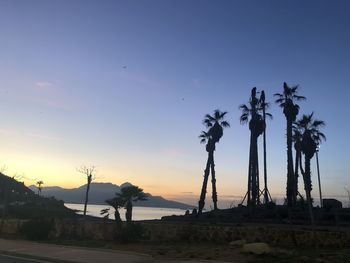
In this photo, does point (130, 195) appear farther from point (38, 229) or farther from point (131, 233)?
point (38, 229)

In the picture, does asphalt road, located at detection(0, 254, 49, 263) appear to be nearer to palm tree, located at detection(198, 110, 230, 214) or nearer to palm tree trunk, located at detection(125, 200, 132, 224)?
palm tree trunk, located at detection(125, 200, 132, 224)

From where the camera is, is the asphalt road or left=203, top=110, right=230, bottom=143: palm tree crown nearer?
the asphalt road

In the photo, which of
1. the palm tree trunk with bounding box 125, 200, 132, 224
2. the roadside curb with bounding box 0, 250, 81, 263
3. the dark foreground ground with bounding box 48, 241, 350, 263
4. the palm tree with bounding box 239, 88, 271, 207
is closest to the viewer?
the dark foreground ground with bounding box 48, 241, 350, 263

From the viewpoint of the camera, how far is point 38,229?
1146 inches

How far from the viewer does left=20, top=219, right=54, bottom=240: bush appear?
29.0 m

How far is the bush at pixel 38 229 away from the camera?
29.0 m

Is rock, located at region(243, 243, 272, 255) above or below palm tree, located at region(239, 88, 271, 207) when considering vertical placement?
below

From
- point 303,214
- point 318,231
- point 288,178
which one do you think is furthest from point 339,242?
point 288,178

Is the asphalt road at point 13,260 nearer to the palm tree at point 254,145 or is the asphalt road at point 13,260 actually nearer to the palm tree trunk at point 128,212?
the palm tree trunk at point 128,212

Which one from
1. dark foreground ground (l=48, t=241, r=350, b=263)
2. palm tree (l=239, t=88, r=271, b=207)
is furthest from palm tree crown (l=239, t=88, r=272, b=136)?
dark foreground ground (l=48, t=241, r=350, b=263)

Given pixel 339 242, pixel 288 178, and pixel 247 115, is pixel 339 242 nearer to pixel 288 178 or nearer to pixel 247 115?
pixel 288 178

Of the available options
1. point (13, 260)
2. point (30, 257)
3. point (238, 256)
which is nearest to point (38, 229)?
point (30, 257)

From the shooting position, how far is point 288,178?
48281 mm

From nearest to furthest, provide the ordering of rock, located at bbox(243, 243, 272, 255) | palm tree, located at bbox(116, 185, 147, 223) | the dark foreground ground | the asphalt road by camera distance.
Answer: the dark foreground ground → rock, located at bbox(243, 243, 272, 255) → the asphalt road → palm tree, located at bbox(116, 185, 147, 223)
